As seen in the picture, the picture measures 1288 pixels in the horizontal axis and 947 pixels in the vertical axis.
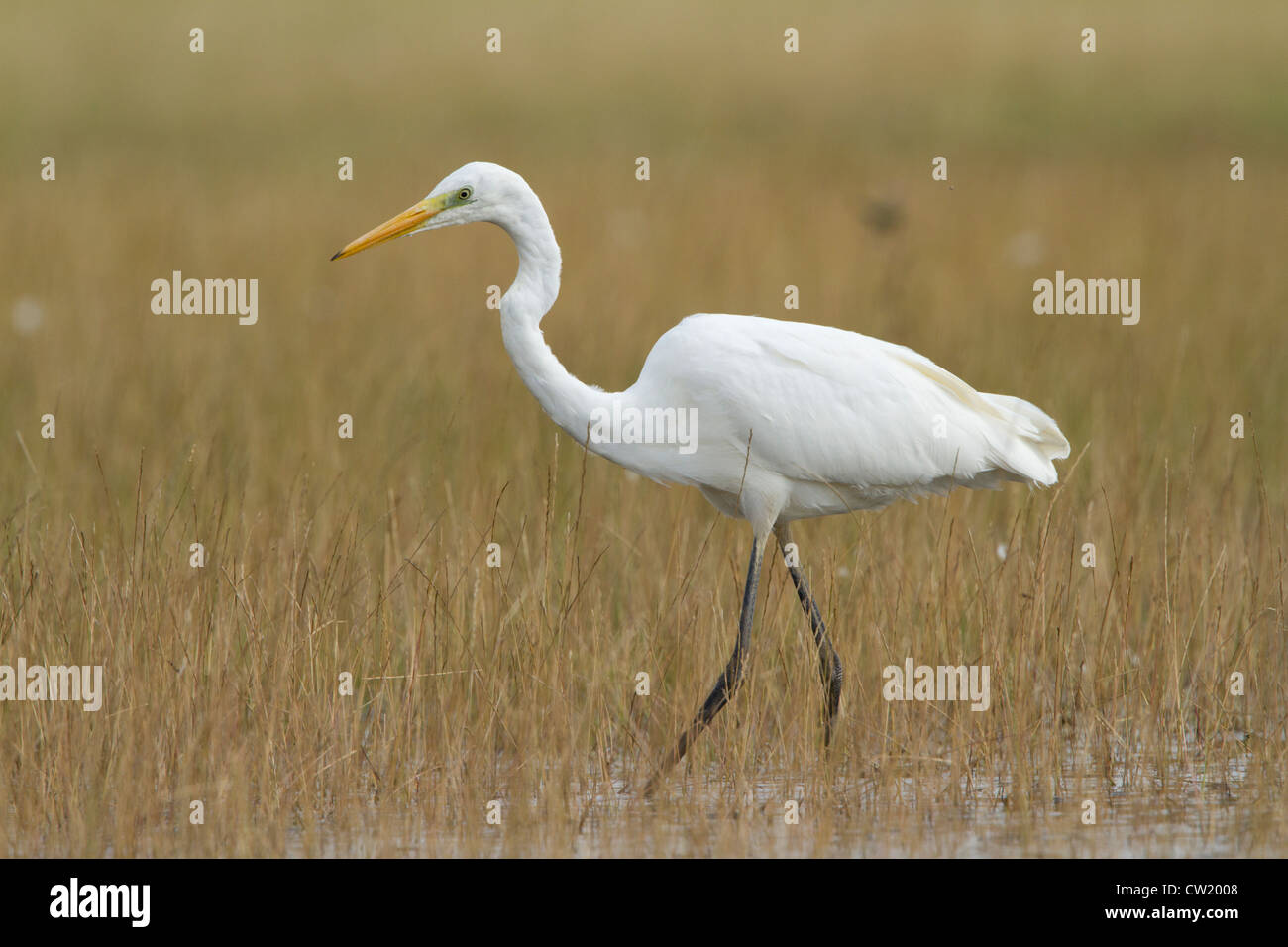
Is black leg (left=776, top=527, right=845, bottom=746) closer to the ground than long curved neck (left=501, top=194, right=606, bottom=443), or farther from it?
closer to the ground

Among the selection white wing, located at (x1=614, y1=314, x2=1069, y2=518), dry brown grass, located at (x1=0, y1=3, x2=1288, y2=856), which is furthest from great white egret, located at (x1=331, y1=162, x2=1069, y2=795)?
dry brown grass, located at (x1=0, y1=3, x2=1288, y2=856)

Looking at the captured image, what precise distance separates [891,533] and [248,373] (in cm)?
474

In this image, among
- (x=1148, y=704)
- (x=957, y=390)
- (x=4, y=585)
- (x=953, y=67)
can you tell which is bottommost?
(x=1148, y=704)

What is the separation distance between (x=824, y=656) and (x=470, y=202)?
2.02m

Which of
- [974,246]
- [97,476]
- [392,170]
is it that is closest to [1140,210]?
[974,246]

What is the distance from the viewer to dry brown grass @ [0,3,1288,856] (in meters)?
5.11

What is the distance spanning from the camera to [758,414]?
5777mm

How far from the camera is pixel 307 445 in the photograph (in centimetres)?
890

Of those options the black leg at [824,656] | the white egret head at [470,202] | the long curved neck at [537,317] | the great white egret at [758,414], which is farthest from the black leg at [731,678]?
the white egret head at [470,202]

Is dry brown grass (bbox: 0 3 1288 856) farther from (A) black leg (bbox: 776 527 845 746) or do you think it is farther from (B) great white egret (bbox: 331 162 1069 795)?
(B) great white egret (bbox: 331 162 1069 795)

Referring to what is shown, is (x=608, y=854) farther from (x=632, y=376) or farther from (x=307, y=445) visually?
(x=632, y=376)

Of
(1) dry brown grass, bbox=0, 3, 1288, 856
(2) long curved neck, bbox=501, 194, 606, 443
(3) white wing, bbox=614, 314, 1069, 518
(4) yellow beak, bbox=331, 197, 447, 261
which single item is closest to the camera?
A: (1) dry brown grass, bbox=0, 3, 1288, 856

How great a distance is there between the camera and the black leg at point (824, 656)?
584 centimetres

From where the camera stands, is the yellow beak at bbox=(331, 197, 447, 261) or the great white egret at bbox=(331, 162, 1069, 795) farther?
the great white egret at bbox=(331, 162, 1069, 795)
